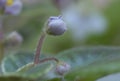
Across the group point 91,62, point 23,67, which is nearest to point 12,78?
point 23,67

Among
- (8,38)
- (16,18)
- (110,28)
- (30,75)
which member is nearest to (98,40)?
(110,28)

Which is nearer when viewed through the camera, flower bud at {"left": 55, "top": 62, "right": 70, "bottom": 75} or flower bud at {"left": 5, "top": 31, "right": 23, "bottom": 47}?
flower bud at {"left": 55, "top": 62, "right": 70, "bottom": 75}

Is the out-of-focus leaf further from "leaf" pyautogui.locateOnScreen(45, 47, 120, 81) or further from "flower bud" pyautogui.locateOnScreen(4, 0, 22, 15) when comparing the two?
"flower bud" pyautogui.locateOnScreen(4, 0, 22, 15)

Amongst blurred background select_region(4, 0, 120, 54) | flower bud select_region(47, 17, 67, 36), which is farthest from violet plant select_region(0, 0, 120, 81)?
blurred background select_region(4, 0, 120, 54)

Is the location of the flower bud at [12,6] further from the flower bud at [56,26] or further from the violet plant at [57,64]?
the flower bud at [56,26]

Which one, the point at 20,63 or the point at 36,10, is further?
the point at 36,10

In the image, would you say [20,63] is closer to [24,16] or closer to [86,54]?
[86,54]
